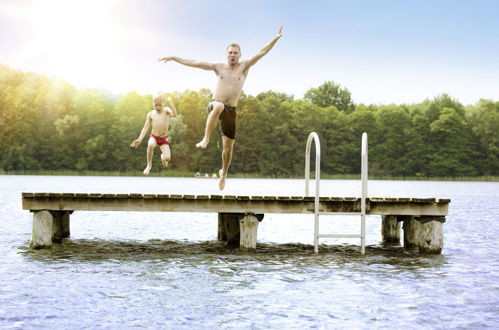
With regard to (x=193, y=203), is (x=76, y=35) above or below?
above

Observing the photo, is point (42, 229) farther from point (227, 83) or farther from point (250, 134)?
point (250, 134)

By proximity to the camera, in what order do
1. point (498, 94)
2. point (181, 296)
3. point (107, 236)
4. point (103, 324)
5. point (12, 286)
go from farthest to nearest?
1. point (498, 94)
2. point (107, 236)
3. point (12, 286)
4. point (181, 296)
5. point (103, 324)

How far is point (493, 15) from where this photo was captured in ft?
301

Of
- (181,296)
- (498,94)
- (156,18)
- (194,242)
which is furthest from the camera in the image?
(498,94)

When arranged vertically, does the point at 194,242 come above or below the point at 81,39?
below

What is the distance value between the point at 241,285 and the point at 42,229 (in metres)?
5.58

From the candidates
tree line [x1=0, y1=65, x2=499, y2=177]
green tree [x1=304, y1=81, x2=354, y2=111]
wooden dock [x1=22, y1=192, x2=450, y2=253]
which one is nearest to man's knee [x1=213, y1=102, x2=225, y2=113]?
wooden dock [x1=22, y1=192, x2=450, y2=253]

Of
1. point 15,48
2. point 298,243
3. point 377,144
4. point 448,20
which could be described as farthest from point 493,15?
point 298,243

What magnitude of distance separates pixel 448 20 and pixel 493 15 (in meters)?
7.25

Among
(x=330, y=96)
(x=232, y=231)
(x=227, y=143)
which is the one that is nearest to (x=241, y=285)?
(x=227, y=143)

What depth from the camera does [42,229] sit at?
15.0m

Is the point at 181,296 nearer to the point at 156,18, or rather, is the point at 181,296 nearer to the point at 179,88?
the point at 156,18

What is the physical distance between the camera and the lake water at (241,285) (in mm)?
9445

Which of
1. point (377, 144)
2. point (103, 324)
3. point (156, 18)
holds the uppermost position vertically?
point (156, 18)
